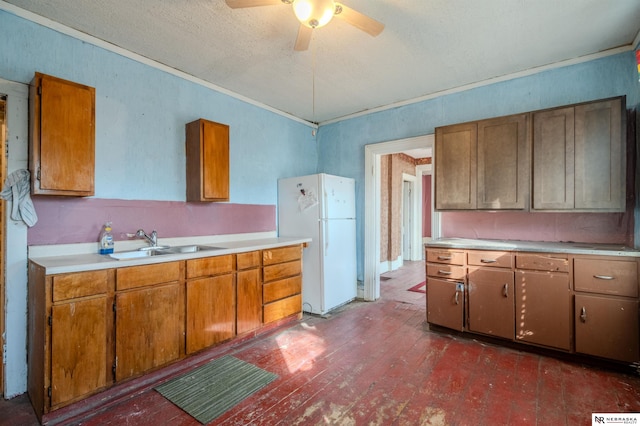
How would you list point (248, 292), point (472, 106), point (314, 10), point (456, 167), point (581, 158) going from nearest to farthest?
point (314, 10) < point (581, 158) < point (248, 292) < point (456, 167) < point (472, 106)

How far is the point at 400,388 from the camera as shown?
2098mm

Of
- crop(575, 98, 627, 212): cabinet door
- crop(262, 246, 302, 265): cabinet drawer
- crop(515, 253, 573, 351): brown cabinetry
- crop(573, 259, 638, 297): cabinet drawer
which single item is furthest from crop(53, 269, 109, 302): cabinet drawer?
crop(575, 98, 627, 212): cabinet door

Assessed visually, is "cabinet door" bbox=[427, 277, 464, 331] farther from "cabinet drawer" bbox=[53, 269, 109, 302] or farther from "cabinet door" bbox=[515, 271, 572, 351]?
"cabinet drawer" bbox=[53, 269, 109, 302]

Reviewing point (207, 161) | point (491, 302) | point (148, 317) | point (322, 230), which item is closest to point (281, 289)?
point (322, 230)

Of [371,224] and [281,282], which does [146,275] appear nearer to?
[281,282]

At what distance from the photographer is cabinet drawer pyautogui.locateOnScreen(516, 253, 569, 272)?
97.6 inches

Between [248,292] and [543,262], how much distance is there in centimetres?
263

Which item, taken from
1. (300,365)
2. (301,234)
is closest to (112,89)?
(301,234)

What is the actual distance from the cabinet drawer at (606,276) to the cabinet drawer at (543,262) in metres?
0.08

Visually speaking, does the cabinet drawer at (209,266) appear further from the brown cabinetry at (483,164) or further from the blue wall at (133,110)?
the brown cabinetry at (483,164)

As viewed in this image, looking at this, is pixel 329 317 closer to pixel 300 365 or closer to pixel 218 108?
pixel 300 365

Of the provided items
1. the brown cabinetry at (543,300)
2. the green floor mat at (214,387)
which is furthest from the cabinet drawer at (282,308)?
the brown cabinetry at (543,300)

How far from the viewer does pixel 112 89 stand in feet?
8.27

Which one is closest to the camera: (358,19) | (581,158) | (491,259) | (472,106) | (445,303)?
(358,19)
